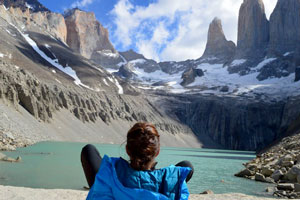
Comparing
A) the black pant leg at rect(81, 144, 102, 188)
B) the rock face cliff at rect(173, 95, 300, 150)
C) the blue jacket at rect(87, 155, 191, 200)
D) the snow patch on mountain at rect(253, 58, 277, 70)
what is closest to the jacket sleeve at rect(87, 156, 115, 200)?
the blue jacket at rect(87, 155, 191, 200)

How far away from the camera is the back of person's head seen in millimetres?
2695

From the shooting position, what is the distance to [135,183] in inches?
104

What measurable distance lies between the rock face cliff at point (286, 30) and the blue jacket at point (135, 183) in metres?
204

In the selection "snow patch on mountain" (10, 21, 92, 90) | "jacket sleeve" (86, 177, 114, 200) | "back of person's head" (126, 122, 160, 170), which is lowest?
"jacket sleeve" (86, 177, 114, 200)

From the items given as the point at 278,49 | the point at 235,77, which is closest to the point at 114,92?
the point at 235,77

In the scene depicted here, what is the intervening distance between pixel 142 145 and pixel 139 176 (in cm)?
26

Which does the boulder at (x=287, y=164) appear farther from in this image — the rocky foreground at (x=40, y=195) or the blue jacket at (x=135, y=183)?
the blue jacket at (x=135, y=183)

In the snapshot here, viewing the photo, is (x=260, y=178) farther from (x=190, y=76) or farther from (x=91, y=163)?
(x=190, y=76)

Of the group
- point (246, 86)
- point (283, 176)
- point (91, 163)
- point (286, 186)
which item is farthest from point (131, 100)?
point (91, 163)

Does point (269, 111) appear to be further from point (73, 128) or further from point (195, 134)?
point (73, 128)

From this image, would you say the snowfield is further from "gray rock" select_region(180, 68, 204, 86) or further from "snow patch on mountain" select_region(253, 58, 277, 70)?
"gray rock" select_region(180, 68, 204, 86)

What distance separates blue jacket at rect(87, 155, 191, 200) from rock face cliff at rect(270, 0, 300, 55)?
203978mm

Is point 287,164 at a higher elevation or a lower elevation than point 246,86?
lower

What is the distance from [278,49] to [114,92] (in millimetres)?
131354
